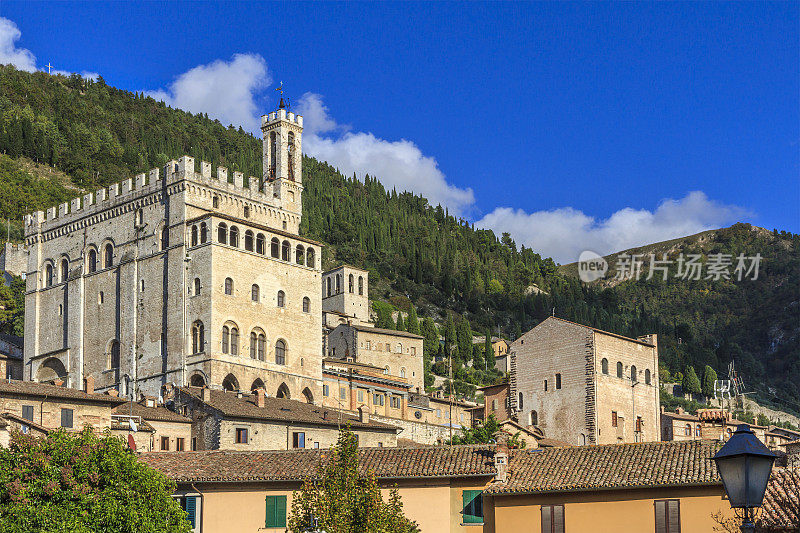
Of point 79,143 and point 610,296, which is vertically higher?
point 79,143

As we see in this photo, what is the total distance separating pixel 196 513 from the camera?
36.9m

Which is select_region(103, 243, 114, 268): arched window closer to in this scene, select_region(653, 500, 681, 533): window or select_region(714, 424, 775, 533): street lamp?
select_region(653, 500, 681, 533): window

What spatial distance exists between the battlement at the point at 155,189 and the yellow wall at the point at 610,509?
1919 inches

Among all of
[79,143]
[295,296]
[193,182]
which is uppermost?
[79,143]

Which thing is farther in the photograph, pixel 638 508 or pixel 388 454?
pixel 388 454

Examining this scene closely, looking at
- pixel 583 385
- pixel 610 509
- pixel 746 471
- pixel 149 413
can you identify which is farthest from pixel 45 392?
pixel 746 471

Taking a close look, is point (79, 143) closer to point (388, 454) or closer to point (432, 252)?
point (432, 252)

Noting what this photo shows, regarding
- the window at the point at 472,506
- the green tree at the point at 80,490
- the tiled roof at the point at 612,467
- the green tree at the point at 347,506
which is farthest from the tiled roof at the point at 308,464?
the green tree at the point at 347,506

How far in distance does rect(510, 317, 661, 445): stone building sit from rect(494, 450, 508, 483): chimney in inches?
1342

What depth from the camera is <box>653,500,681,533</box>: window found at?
107 feet

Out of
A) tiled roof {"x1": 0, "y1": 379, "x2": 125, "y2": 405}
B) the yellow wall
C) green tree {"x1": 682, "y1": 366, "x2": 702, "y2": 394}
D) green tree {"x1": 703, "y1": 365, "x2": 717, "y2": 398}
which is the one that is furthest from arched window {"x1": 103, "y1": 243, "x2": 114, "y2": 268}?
green tree {"x1": 703, "y1": 365, "x2": 717, "y2": 398}

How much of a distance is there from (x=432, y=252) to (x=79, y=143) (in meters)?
54.1

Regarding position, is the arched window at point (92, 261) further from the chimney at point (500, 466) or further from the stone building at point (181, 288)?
the chimney at point (500, 466)

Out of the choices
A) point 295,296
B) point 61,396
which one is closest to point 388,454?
point 61,396
